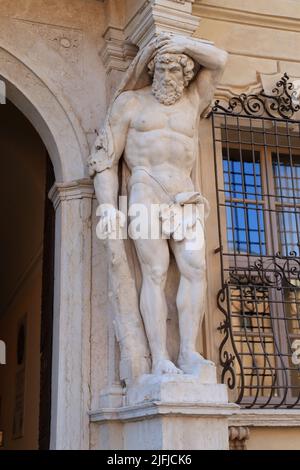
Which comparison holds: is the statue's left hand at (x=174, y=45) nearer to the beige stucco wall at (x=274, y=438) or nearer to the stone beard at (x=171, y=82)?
the stone beard at (x=171, y=82)

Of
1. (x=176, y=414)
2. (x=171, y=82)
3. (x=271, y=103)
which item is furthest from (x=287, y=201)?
(x=176, y=414)

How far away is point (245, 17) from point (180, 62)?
1.58 metres

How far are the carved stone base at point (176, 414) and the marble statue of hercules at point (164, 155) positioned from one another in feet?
0.78

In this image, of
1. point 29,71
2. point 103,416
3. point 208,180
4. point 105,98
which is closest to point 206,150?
point 208,180

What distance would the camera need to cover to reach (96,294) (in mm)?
Answer: 5293

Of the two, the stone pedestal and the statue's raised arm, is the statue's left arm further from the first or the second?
the stone pedestal

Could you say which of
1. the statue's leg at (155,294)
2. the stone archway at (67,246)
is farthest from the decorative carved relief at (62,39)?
Answer: the statue's leg at (155,294)

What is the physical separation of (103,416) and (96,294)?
88 centimetres

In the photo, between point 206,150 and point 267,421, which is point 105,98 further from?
point 267,421

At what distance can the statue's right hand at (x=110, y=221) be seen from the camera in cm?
494

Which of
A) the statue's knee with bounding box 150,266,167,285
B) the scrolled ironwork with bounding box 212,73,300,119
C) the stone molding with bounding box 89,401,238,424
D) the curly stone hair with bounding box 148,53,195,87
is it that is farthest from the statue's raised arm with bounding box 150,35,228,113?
the stone molding with bounding box 89,401,238,424
